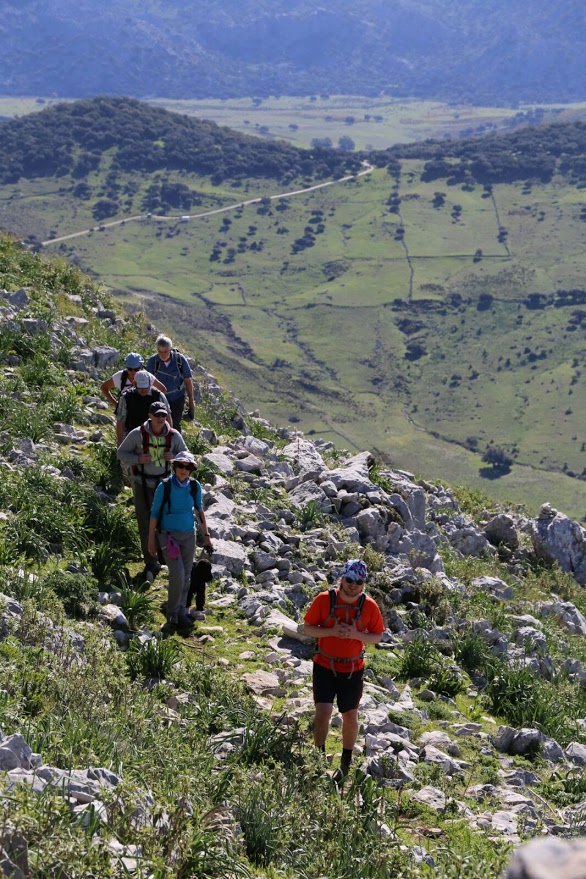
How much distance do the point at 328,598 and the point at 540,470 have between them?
351 ft

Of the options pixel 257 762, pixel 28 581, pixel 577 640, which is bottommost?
pixel 577 640

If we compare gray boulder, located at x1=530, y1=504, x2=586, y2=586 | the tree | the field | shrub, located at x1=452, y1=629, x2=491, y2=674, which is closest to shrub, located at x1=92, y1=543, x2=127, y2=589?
shrub, located at x1=452, y1=629, x2=491, y2=674

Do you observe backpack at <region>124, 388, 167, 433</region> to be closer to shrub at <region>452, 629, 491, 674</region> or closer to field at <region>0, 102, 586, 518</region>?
shrub at <region>452, 629, 491, 674</region>

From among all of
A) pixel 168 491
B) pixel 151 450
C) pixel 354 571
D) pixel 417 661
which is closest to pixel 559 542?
pixel 417 661

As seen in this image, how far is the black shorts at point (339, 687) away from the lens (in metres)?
8.09

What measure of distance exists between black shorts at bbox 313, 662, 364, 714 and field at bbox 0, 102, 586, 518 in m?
85.2

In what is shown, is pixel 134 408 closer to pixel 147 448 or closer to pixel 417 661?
pixel 147 448

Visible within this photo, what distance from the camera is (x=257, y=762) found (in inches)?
296

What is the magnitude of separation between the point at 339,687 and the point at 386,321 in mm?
153241

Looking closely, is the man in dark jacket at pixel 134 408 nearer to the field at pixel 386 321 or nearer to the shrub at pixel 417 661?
the shrub at pixel 417 661

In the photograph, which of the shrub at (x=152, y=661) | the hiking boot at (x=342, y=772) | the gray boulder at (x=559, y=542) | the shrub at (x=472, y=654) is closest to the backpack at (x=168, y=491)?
the shrub at (x=152, y=661)

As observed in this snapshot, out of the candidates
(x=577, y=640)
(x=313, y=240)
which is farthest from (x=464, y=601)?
(x=313, y=240)

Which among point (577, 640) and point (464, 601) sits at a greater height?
point (464, 601)

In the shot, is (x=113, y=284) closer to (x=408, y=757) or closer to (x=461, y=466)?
(x=461, y=466)
